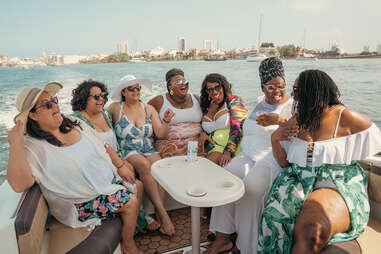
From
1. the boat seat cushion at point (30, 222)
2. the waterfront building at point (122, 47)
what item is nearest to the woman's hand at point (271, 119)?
the boat seat cushion at point (30, 222)

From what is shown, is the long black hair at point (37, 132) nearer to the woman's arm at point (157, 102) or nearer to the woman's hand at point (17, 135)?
the woman's hand at point (17, 135)

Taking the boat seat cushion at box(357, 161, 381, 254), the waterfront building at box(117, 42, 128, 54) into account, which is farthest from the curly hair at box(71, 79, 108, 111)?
the waterfront building at box(117, 42, 128, 54)

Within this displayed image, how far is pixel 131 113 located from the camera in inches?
101

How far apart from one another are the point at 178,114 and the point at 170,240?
47.8 inches

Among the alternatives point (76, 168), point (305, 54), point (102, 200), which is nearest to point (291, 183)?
point (102, 200)

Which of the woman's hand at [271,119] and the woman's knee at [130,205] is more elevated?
the woman's hand at [271,119]

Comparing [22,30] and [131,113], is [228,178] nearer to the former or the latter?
[131,113]

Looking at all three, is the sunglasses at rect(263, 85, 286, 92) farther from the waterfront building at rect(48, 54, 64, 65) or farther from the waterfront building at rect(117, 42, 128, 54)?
the waterfront building at rect(117, 42, 128, 54)

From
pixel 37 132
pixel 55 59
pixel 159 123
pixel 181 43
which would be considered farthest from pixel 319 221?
pixel 55 59

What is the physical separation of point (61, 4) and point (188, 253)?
2416 centimetres

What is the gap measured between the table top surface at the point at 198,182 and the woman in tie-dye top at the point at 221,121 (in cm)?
43

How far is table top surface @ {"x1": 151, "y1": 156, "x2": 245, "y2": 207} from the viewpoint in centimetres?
142

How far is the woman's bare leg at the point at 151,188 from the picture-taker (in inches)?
84.7

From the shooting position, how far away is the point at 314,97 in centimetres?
153
